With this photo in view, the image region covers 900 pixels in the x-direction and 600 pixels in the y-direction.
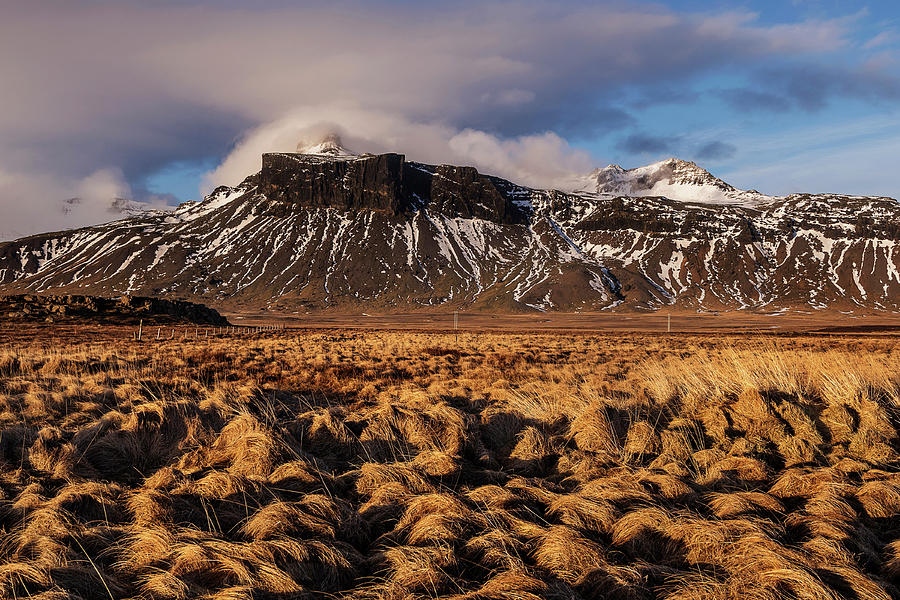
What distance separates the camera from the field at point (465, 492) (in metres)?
4.40

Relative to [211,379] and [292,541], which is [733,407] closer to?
[292,541]

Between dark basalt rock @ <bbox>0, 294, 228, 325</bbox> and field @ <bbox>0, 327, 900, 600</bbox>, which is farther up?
dark basalt rock @ <bbox>0, 294, 228, 325</bbox>

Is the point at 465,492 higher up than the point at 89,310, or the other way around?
the point at 89,310

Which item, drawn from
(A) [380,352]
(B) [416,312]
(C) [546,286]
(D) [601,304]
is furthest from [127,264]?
(A) [380,352]

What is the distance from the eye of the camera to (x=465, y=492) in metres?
6.32

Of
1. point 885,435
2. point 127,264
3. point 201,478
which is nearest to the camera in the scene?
point 201,478

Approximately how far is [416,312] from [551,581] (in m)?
153

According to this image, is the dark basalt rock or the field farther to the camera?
the dark basalt rock

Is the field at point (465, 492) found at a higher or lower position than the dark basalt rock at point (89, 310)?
lower

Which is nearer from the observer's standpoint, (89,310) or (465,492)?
(465,492)

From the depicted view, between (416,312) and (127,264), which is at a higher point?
(127,264)

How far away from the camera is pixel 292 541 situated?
4.79 m

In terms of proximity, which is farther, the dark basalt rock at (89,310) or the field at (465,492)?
the dark basalt rock at (89,310)

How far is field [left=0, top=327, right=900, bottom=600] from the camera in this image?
4.40 m
